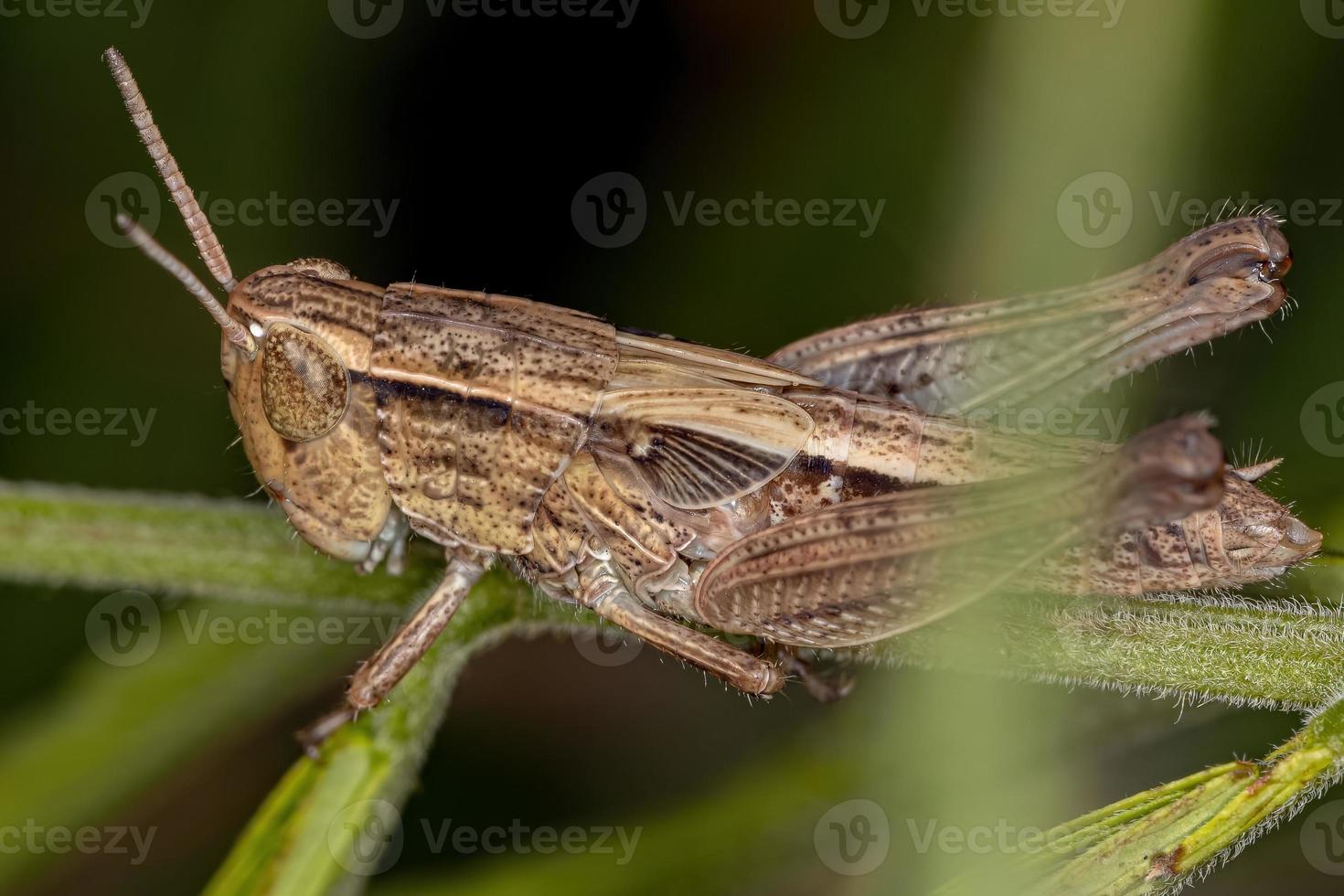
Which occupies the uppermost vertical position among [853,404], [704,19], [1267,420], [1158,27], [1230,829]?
[704,19]

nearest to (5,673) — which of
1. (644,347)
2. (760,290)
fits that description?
(644,347)

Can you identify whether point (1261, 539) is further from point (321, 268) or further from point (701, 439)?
point (321, 268)

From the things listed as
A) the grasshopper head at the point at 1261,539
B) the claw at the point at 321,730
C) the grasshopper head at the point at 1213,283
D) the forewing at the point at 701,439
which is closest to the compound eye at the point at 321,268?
the forewing at the point at 701,439

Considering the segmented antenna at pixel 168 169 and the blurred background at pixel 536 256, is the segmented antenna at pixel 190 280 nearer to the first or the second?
the segmented antenna at pixel 168 169

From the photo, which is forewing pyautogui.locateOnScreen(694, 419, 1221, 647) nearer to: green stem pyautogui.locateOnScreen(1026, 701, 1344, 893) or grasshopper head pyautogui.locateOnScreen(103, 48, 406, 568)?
green stem pyautogui.locateOnScreen(1026, 701, 1344, 893)

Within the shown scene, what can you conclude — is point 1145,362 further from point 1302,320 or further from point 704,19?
point 704,19

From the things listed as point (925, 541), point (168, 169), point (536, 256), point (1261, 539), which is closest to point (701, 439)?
point (925, 541)

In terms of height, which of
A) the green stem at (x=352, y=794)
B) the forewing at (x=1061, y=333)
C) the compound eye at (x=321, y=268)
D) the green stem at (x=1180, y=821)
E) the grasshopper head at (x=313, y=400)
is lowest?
the green stem at (x=352, y=794)
